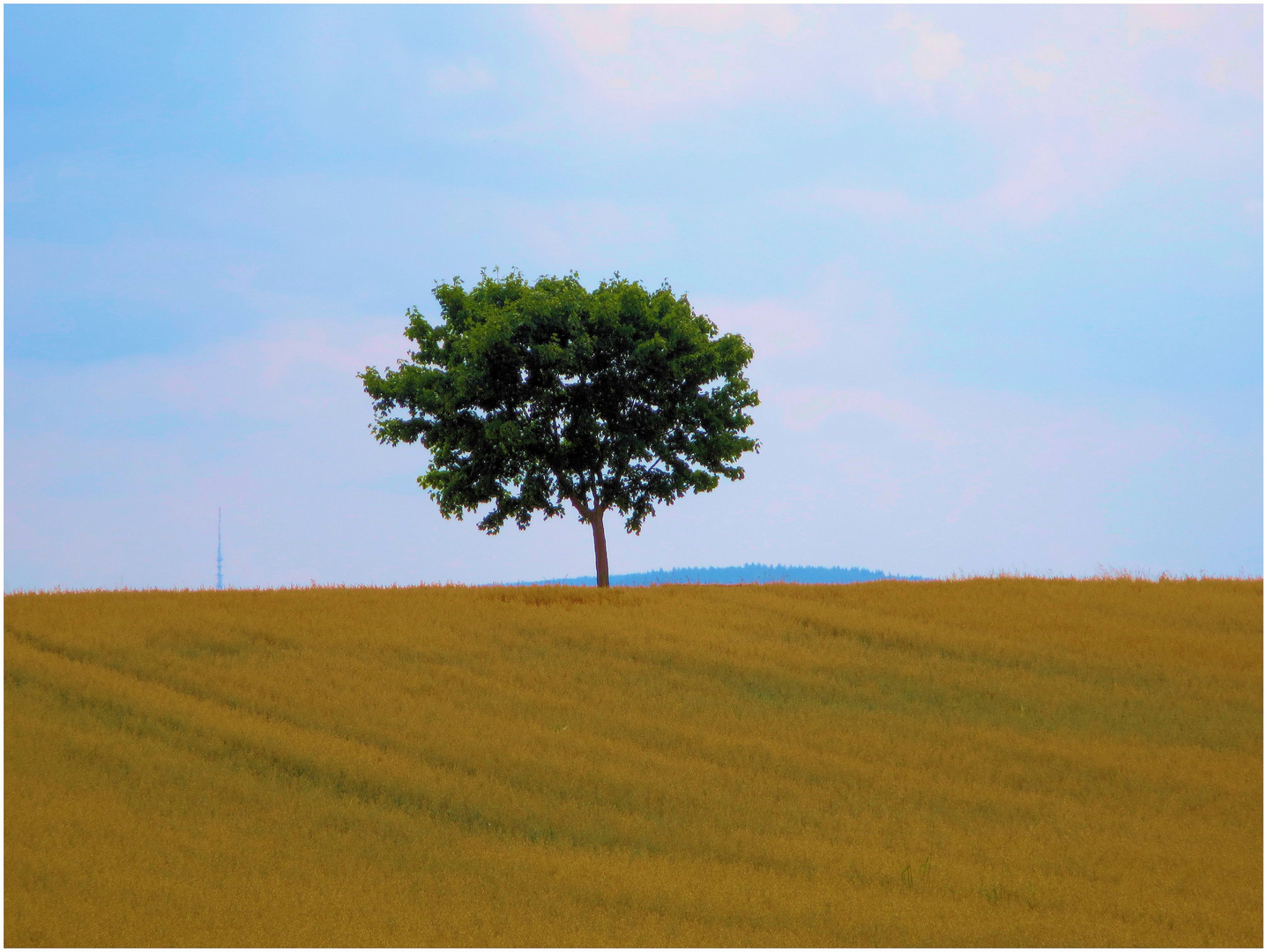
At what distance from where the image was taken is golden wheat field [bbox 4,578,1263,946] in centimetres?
1277

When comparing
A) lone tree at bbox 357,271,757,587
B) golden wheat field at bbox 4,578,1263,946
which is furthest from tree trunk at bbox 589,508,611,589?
golden wheat field at bbox 4,578,1263,946

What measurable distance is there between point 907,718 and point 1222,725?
6505 mm

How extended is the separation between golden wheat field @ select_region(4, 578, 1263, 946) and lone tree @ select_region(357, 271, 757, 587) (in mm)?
7503

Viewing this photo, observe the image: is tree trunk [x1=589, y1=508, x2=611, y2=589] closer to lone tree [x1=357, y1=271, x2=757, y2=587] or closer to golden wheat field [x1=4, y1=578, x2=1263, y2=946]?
lone tree [x1=357, y1=271, x2=757, y2=587]

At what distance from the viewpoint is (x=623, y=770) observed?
17.3 metres

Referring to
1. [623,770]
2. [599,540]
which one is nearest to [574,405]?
[599,540]

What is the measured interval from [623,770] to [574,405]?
18.3m

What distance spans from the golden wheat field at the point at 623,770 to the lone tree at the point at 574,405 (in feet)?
24.6

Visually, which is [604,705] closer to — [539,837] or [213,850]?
[539,837]

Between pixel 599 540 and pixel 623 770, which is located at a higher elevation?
pixel 599 540

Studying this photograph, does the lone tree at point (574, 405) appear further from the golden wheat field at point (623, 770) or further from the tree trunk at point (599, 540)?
the golden wheat field at point (623, 770)

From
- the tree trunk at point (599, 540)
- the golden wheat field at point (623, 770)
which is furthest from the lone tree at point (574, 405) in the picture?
the golden wheat field at point (623, 770)

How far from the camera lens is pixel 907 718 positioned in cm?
2045

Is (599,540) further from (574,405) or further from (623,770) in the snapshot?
(623,770)
